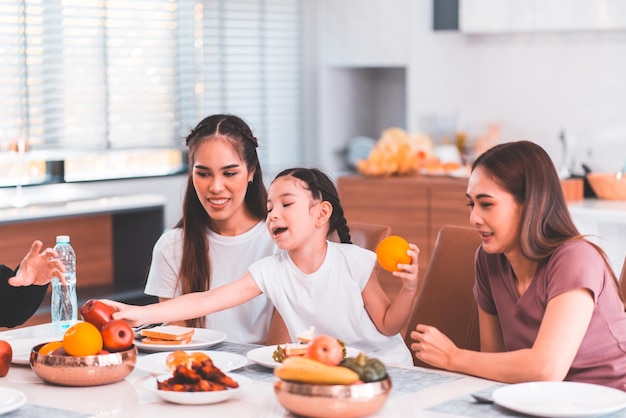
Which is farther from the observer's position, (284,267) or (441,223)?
(441,223)

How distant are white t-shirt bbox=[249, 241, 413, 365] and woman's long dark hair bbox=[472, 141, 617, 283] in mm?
497

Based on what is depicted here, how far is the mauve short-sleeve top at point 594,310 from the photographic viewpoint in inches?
79.4

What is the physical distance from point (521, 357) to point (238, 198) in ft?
3.47

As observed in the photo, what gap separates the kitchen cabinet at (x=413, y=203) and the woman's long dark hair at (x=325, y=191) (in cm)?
177

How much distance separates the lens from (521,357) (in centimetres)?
193

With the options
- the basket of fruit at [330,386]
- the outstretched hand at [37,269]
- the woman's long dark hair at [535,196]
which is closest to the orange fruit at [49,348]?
the outstretched hand at [37,269]

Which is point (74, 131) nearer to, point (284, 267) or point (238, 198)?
point (238, 198)

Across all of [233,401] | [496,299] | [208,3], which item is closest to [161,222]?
[208,3]

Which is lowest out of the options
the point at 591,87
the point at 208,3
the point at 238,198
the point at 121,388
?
the point at 121,388

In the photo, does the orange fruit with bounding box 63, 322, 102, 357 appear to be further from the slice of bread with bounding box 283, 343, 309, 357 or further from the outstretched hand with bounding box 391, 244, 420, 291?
the outstretched hand with bounding box 391, 244, 420, 291

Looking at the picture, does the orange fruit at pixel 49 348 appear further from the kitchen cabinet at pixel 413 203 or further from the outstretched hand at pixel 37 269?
the kitchen cabinet at pixel 413 203

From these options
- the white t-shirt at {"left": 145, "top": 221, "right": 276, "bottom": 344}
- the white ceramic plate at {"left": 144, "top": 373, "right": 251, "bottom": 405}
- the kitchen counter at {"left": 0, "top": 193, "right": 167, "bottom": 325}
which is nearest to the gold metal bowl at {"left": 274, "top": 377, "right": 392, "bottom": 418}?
the white ceramic plate at {"left": 144, "top": 373, "right": 251, "bottom": 405}

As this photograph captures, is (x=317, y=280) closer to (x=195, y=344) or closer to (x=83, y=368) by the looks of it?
(x=195, y=344)

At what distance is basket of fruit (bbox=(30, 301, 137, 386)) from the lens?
6.07 feet
